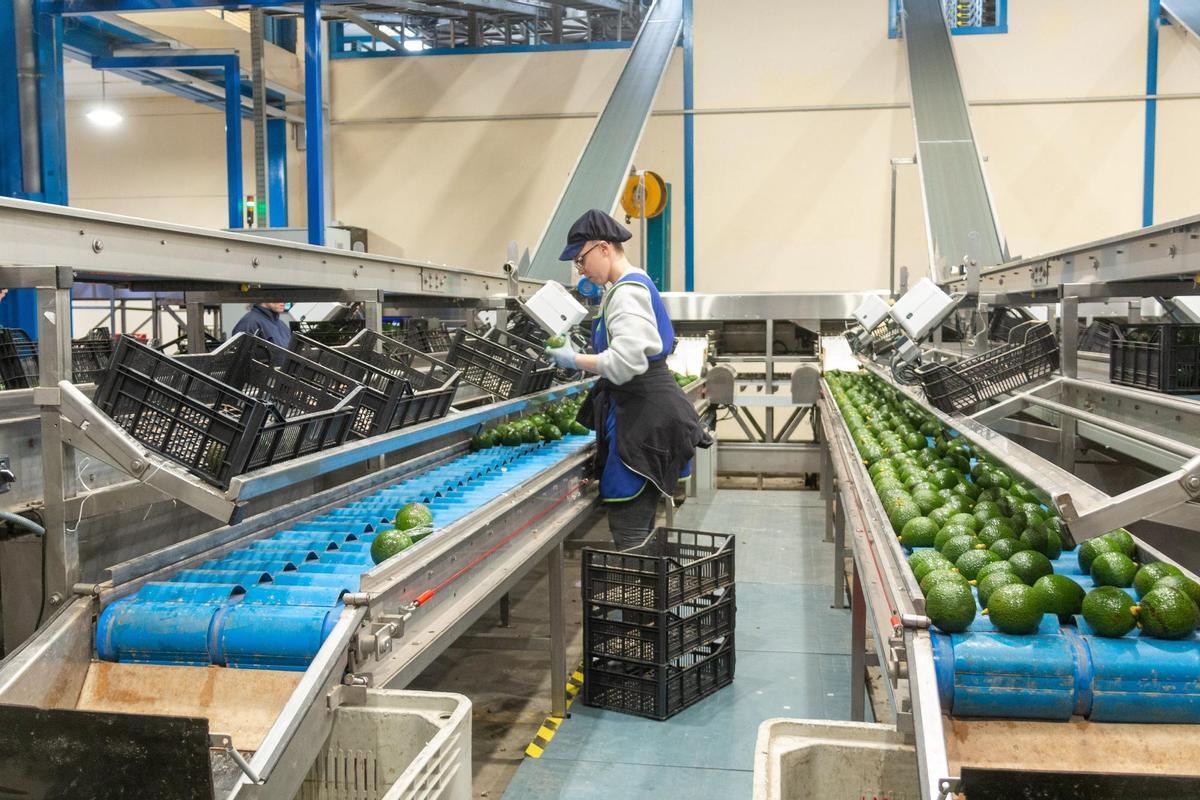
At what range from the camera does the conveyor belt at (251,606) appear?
2072 millimetres

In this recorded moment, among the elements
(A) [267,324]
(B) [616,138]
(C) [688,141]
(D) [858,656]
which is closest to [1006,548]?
(D) [858,656]

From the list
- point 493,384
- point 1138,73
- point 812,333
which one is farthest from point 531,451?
point 1138,73

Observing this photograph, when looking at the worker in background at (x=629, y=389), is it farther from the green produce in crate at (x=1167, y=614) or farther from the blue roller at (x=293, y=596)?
the green produce in crate at (x=1167, y=614)

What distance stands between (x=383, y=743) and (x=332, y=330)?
4697 mm

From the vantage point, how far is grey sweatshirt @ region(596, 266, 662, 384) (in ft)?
11.9

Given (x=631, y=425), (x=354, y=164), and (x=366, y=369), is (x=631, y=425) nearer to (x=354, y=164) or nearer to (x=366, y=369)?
(x=366, y=369)

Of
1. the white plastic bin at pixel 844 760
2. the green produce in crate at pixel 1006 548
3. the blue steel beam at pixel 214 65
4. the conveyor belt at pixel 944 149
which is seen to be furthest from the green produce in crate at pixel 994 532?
the blue steel beam at pixel 214 65

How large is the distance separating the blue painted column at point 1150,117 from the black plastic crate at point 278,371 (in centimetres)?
1077

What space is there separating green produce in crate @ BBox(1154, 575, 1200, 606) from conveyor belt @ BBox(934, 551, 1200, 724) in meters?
0.12

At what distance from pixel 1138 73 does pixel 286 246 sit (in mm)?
11226

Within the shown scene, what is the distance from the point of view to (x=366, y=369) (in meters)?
3.33

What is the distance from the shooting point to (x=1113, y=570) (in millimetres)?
2154

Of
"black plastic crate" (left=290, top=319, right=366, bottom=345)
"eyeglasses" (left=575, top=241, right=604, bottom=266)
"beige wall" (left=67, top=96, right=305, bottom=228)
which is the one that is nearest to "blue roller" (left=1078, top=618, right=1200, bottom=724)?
"eyeglasses" (left=575, top=241, right=604, bottom=266)

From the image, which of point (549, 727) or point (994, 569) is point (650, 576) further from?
point (994, 569)
